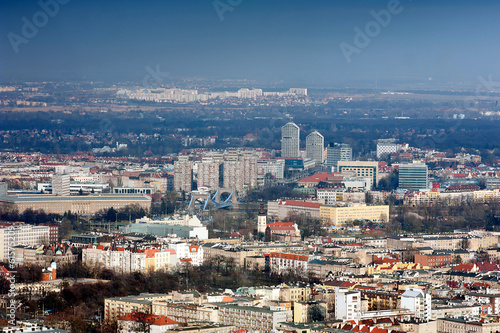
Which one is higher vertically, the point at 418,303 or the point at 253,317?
the point at 418,303

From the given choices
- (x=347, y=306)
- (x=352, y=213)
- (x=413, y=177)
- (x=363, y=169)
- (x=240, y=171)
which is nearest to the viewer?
(x=347, y=306)

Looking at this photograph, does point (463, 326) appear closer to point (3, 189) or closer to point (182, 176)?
point (3, 189)

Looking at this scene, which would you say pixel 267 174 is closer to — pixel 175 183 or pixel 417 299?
pixel 175 183

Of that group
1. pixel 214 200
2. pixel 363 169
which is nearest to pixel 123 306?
pixel 214 200

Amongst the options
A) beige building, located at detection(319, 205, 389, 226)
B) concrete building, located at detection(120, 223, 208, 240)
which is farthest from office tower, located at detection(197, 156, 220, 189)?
concrete building, located at detection(120, 223, 208, 240)

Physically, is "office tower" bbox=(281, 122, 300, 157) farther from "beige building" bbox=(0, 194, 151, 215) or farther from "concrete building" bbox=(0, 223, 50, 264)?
"concrete building" bbox=(0, 223, 50, 264)

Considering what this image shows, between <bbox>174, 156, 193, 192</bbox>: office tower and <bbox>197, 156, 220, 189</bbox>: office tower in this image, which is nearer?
<bbox>174, 156, 193, 192</bbox>: office tower
